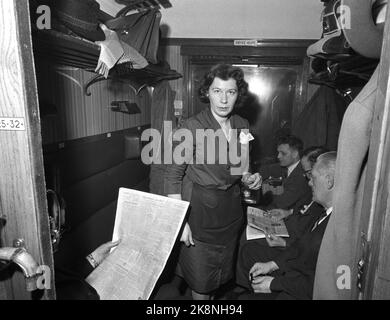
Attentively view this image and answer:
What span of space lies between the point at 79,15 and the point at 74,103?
0.69 meters

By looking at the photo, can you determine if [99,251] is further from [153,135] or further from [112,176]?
[153,135]

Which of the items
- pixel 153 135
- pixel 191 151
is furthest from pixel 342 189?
pixel 153 135

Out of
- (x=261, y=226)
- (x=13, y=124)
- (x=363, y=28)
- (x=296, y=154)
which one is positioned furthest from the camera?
(x=296, y=154)

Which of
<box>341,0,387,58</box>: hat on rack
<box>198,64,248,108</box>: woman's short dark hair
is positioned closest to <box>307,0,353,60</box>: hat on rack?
<box>198,64,248,108</box>: woman's short dark hair

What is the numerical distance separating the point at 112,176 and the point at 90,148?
1.41ft

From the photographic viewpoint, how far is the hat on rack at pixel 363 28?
82 cm

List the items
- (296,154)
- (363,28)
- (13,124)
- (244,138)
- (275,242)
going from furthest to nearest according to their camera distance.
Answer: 1. (296,154)
2. (275,242)
3. (244,138)
4. (363,28)
5. (13,124)

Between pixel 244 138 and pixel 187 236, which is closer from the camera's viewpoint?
pixel 187 236

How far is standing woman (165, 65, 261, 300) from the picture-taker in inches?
66.3

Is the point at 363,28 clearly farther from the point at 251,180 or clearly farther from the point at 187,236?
the point at 187,236

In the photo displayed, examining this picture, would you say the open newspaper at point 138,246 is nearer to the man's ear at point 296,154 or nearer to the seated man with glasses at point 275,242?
the seated man with glasses at point 275,242

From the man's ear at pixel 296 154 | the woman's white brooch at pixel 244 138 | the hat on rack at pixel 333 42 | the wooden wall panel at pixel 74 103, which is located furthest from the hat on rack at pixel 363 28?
the man's ear at pixel 296 154

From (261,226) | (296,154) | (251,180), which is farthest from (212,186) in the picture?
(296,154)

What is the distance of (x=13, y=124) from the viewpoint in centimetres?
57
